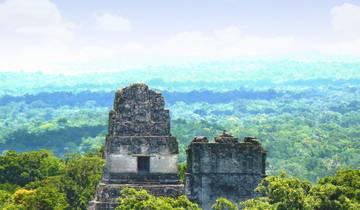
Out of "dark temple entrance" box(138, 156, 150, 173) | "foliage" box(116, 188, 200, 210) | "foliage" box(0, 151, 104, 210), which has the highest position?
"dark temple entrance" box(138, 156, 150, 173)

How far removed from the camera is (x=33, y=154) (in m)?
67.9

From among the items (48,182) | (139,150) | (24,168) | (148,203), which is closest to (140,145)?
(139,150)

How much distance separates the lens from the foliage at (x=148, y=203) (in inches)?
958

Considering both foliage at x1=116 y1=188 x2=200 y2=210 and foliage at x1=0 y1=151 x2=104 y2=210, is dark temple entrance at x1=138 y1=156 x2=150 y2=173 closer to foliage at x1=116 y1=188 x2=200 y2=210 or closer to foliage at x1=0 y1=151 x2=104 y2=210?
foliage at x1=116 y1=188 x2=200 y2=210

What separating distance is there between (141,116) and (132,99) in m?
0.84

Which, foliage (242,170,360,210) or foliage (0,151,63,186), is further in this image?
foliage (0,151,63,186)

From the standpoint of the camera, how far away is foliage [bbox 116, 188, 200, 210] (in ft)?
79.8

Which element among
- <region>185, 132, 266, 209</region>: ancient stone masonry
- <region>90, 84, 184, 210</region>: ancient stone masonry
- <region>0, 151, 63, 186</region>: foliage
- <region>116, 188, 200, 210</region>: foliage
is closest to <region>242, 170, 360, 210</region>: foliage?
<region>116, 188, 200, 210</region>: foliage

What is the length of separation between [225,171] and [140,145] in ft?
15.6

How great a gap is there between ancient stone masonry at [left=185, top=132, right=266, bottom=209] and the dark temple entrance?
9.99 feet

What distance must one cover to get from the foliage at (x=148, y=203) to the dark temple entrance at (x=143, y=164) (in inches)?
111

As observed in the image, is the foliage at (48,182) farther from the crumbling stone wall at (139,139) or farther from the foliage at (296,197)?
the foliage at (296,197)

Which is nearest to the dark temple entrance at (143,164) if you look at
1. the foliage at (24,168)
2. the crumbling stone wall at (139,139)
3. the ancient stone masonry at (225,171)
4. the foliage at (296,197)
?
the crumbling stone wall at (139,139)

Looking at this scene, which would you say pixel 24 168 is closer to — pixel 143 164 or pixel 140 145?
pixel 143 164
